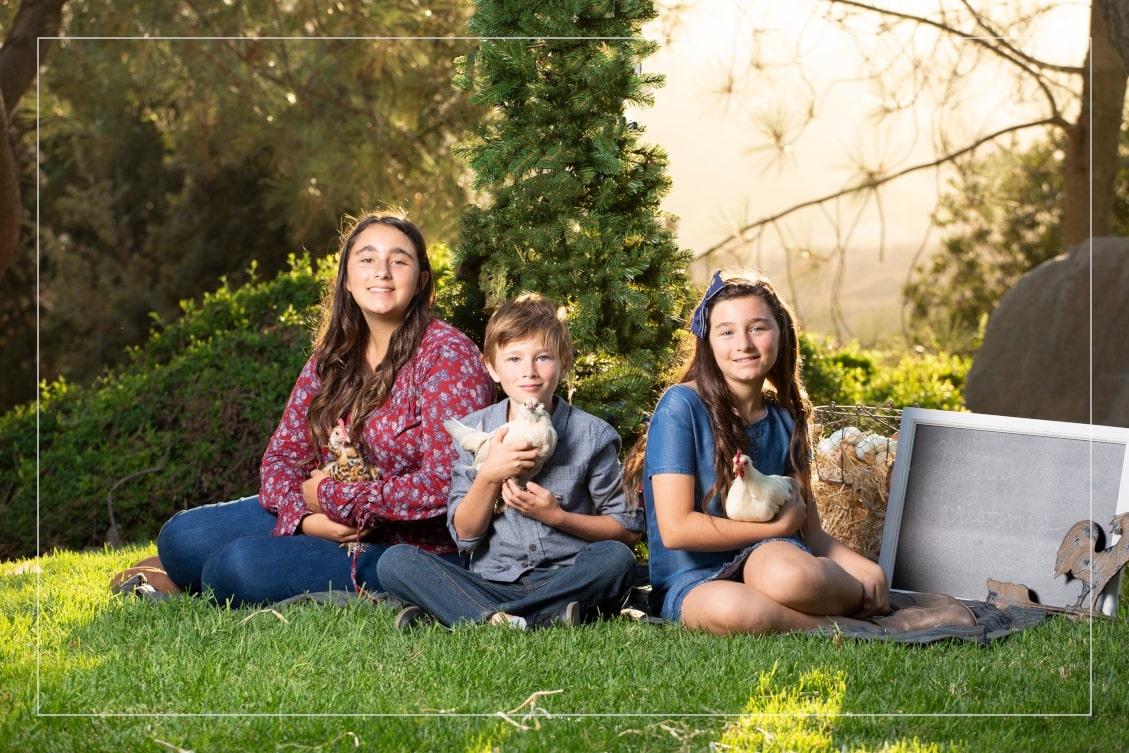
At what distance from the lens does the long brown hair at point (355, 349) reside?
3799 millimetres

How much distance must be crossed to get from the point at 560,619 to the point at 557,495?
1.19 feet

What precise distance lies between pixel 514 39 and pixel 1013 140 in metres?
9.06

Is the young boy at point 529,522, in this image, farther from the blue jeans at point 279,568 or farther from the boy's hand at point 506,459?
the blue jeans at point 279,568

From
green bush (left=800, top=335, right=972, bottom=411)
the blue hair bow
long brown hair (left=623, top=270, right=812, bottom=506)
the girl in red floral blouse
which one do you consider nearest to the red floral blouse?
the girl in red floral blouse

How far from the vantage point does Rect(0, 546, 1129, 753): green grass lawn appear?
262 cm

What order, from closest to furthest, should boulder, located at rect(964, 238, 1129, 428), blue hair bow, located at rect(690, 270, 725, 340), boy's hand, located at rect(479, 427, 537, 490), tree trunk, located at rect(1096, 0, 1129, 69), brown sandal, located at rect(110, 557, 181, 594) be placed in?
boy's hand, located at rect(479, 427, 537, 490)
blue hair bow, located at rect(690, 270, 725, 340)
brown sandal, located at rect(110, 557, 181, 594)
tree trunk, located at rect(1096, 0, 1129, 69)
boulder, located at rect(964, 238, 1129, 428)

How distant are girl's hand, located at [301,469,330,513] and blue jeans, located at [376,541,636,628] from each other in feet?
1.35

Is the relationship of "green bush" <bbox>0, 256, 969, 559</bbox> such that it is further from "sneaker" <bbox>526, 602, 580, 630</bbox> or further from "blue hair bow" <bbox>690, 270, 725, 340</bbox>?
"sneaker" <bbox>526, 602, 580, 630</bbox>

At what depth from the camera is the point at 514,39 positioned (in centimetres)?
403

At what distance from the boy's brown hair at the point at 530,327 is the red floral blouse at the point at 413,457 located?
7.9 inches

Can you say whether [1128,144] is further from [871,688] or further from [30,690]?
[30,690]

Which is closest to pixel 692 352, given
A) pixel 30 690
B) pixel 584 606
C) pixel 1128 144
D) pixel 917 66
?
pixel 584 606

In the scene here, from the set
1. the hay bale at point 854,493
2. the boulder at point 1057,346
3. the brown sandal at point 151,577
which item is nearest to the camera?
the brown sandal at point 151,577

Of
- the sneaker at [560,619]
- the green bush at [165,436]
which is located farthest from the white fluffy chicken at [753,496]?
the green bush at [165,436]
